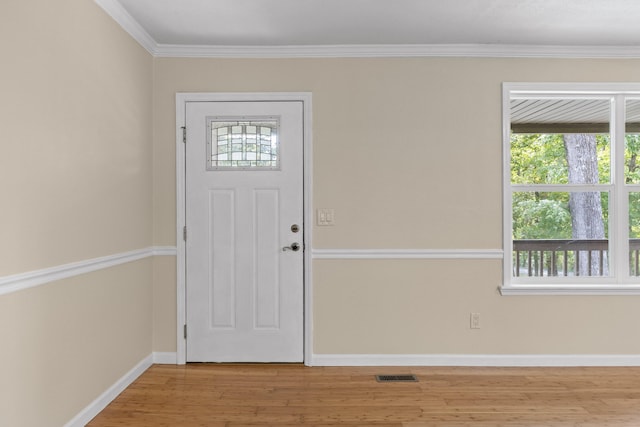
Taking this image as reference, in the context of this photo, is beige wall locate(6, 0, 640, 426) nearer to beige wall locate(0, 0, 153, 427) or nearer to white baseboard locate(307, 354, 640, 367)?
white baseboard locate(307, 354, 640, 367)

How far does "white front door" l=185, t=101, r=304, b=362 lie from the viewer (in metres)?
3.66

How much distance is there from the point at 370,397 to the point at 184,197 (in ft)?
6.41

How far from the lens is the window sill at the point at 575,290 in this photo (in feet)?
11.8

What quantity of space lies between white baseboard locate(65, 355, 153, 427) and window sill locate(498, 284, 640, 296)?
2.69 meters

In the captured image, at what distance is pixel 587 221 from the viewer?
147 inches

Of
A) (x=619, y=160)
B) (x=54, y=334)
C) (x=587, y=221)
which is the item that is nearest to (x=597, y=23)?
(x=619, y=160)

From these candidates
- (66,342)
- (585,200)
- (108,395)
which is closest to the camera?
(66,342)

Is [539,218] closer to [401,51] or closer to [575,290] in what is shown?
[575,290]

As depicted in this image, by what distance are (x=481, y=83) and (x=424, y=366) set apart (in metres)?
2.16

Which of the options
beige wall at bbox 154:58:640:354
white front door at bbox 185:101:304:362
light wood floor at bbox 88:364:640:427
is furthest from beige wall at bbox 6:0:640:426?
light wood floor at bbox 88:364:640:427

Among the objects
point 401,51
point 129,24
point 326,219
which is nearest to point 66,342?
point 326,219

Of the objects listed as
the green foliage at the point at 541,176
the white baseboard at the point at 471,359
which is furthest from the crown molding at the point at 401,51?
the white baseboard at the point at 471,359

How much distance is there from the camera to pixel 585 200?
146 inches

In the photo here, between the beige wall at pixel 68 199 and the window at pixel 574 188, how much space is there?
277cm
